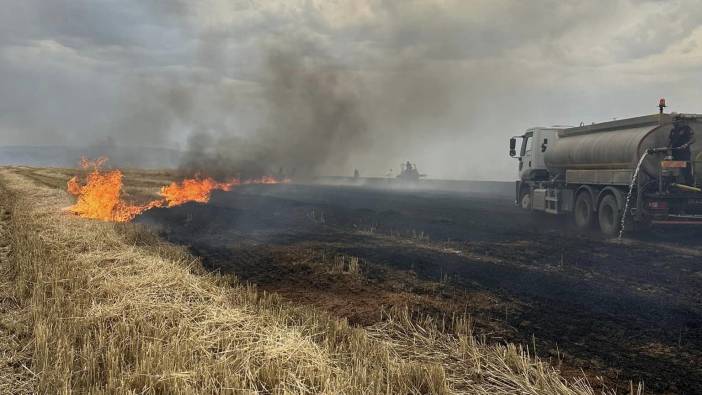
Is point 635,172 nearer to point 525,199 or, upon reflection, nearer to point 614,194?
Result: point 614,194

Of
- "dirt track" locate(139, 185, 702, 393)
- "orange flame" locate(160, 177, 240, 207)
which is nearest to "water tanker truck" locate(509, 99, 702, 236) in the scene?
"dirt track" locate(139, 185, 702, 393)

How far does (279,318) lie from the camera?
6.70 metres

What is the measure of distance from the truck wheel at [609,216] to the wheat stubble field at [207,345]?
1183cm

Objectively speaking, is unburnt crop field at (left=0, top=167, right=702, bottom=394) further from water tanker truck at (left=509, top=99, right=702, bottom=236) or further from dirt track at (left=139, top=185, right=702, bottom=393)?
water tanker truck at (left=509, top=99, right=702, bottom=236)

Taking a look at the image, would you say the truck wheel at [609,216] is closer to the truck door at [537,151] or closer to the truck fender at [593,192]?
the truck fender at [593,192]

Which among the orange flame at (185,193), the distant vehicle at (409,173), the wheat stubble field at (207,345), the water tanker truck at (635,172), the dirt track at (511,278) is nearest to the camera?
the wheat stubble field at (207,345)

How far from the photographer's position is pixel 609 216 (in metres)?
17.3

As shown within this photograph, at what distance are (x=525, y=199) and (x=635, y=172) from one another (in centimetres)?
843

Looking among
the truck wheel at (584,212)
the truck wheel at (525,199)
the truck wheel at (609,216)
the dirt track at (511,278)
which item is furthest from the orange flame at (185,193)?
the truck wheel at (609,216)

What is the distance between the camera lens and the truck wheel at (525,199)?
2369 centimetres

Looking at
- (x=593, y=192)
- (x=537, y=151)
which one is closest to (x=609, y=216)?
(x=593, y=192)

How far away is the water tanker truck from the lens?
15.6m

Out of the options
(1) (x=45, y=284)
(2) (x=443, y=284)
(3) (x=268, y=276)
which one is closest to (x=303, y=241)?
(3) (x=268, y=276)

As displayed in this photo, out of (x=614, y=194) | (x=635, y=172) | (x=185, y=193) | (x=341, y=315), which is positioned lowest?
(x=341, y=315)
